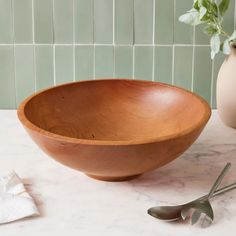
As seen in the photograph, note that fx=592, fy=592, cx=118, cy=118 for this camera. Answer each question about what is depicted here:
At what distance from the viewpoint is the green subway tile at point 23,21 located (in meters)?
1.38

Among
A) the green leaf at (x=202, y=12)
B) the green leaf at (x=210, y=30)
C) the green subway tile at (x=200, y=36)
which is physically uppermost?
the green leaf at (x=202, y=12)

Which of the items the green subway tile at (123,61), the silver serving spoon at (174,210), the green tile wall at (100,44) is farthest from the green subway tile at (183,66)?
the silver serving spoon at (174,210)

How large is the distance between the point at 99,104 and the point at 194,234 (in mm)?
429

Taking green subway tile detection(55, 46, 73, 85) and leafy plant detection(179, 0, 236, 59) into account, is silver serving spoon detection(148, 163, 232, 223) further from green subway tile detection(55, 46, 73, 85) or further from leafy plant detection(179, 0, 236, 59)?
green subway tile detection(55, 46, 73, 85)

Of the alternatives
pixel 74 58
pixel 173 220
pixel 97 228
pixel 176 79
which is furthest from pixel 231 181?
pixel 74 58

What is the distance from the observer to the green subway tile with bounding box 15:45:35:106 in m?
A: 1.41

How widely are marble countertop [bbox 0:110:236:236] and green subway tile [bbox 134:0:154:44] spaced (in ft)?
0.94

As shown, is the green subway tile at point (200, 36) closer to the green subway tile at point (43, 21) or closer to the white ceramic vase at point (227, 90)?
the white ceramic vase at point (227, 90)

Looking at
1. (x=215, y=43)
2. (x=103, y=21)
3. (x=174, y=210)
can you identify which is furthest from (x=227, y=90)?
(x=174, y=210)

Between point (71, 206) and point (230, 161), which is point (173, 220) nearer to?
point (71, 206)

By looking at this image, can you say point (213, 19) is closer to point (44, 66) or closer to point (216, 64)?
point (216, 64)

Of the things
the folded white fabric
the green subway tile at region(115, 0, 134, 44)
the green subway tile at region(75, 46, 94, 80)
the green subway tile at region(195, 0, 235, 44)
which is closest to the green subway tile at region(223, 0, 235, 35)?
the green subway tile at region(195, 0, 235, 44)

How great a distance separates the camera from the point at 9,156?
117 cm

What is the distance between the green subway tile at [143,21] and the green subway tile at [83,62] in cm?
12
